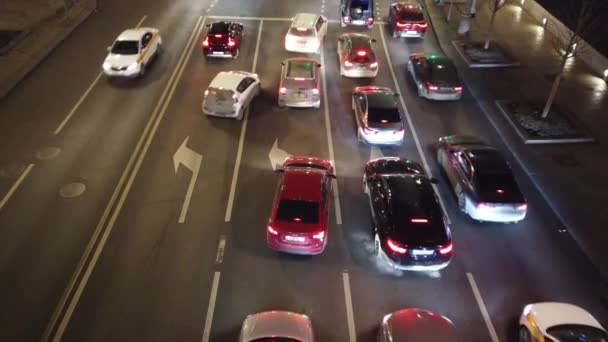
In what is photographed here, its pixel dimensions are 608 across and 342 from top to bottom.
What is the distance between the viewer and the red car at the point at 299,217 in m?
12.2

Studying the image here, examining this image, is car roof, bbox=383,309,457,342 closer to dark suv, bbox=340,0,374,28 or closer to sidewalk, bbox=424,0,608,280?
sidewalk, bbox=424,0,608,280

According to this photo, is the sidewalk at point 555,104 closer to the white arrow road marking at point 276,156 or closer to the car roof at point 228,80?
the white arrow road marking at point 276,156

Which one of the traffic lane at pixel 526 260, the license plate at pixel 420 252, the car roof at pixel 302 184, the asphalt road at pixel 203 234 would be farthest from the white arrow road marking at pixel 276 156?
the license plate at pixel 420 252

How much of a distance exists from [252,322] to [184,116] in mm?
11016

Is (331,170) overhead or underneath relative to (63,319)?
overhead

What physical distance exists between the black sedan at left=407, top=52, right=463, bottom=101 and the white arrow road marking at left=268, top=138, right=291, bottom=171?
24.1 ft

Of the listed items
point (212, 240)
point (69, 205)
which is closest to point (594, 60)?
A: point (212, 240)

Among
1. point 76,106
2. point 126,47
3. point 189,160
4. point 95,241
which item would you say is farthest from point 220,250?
point 126,47

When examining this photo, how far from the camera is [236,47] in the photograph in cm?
2300

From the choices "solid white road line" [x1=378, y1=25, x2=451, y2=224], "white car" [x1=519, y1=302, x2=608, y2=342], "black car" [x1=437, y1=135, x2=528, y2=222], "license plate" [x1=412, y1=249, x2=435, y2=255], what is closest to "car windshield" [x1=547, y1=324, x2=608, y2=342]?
"white car" [x1=519, y1=302, x2=608, y2=342]

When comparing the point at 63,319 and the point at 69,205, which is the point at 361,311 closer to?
the point at 63,319

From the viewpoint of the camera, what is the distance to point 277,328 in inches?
384

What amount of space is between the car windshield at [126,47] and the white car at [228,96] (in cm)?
524

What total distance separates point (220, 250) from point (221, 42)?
42.3ft
